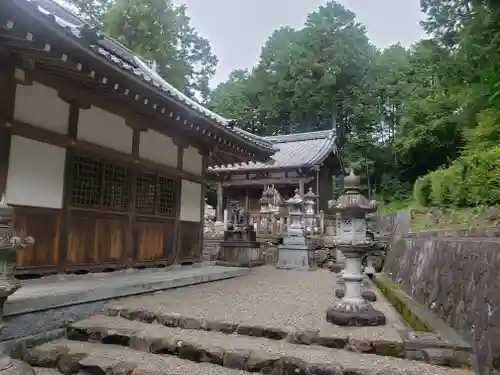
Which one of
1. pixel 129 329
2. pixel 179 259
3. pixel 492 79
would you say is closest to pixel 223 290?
pixel 179 259

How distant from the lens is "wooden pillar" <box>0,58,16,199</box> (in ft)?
16.1

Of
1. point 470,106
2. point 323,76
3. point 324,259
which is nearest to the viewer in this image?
point 470,106

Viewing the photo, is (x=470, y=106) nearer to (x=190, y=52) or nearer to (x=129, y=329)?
(x=129, y=329)

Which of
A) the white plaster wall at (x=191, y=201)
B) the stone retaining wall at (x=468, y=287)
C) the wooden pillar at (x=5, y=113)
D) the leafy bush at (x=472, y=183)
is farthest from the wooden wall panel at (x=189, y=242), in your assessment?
the leafy bush at (x=472, y=183)

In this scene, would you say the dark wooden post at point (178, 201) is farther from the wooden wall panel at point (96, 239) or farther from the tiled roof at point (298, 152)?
the tiled roof at point (298, 152)

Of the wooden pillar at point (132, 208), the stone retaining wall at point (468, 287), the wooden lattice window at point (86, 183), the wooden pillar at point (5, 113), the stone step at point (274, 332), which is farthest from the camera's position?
the wooden pillar at point (132, 208)

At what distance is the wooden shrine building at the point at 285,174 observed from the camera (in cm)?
1927

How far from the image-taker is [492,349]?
2959mm

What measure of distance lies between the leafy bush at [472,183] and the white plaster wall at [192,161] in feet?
19.3

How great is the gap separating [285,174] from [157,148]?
1214cm

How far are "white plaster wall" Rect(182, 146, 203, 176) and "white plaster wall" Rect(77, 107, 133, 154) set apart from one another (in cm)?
199

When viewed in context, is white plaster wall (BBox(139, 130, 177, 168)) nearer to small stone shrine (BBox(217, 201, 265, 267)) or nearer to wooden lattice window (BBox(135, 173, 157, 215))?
wooden lattice window (BBox(135, 173, 157, 215))

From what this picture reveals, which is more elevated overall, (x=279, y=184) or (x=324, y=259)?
(x=279, y=184)

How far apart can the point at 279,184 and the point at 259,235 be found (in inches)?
217
